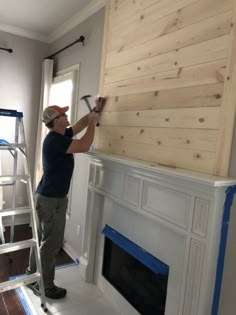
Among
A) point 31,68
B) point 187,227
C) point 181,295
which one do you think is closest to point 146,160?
point 187,227

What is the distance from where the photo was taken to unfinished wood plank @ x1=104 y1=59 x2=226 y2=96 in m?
1.50

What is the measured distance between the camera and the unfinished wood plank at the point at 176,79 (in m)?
1.50

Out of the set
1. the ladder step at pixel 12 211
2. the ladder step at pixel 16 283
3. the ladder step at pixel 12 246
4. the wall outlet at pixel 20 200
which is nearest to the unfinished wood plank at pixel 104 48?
the ladder step at pixel 12 211

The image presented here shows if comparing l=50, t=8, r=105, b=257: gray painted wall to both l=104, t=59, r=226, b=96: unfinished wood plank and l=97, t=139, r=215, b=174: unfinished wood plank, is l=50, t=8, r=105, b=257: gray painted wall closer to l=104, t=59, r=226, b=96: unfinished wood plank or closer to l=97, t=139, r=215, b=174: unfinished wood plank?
l=104, t=59, r=226, b=96: unfinished wood plank

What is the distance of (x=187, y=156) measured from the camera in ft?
5.44

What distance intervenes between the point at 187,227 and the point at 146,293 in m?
0.81

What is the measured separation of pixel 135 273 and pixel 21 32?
346 centimetres

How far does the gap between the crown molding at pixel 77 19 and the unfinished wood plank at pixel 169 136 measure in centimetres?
133

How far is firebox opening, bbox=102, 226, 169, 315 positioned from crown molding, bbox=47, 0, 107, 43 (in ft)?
7.24

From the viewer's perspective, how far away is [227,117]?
1431mm

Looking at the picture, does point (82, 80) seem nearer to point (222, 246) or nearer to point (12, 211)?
point (12, 211)

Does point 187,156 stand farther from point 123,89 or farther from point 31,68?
point 31,68

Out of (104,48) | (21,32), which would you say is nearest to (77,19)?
(104,48)

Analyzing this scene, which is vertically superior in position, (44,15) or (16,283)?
(44,15)
